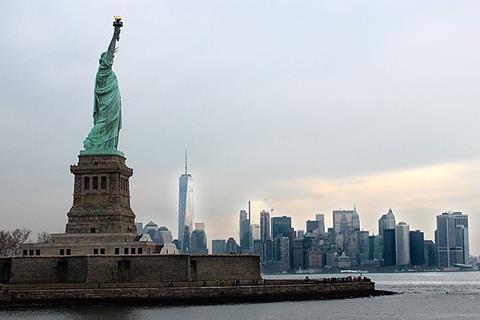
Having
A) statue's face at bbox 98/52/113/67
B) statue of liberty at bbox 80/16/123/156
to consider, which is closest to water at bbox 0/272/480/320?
statue of liberty at bbox 80/16/123/156

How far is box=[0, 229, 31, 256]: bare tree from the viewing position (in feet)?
346

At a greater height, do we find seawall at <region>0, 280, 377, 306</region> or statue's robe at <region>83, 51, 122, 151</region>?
statue's robe at <region>83, 51, 122, 151</region>

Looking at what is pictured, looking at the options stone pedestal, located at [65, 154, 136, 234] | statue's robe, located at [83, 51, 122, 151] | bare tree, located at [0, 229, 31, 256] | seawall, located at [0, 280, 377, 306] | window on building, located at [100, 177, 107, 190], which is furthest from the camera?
bare tree, located at [0, 229, 31, 256]

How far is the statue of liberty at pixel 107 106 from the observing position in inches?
3120

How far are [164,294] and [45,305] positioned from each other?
925 centimetres

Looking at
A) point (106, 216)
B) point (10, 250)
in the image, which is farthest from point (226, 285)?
point (10, 250)

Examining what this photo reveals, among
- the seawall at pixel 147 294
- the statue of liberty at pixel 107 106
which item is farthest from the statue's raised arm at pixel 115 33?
the seawall at pixel 147 294

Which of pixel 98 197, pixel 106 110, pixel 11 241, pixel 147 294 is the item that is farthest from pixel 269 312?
pixel 11 241

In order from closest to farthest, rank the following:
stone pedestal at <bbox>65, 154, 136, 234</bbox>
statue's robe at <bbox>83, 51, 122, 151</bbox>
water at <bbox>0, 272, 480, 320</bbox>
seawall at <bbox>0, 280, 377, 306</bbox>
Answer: water at <bbox>0, 272, 480, 320</bbox>, seawall at <bbox>0, 280, 377, 306</bbox>, stone pedestal at <bbox>65, 154, 136, 234</bbox>, statue's robe at <bbox>83, 51, 122, 151</bbox>

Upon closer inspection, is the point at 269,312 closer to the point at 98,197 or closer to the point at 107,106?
the point at 98,197

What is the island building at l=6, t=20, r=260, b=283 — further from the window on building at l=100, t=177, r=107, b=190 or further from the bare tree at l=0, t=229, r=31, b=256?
the bare tree at l=0, t=229, r=31, b=256

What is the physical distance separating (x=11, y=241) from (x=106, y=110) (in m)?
35.2

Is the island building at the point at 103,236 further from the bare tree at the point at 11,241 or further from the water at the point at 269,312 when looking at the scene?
the bare tree at the point at 11,241

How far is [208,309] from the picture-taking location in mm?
65125
